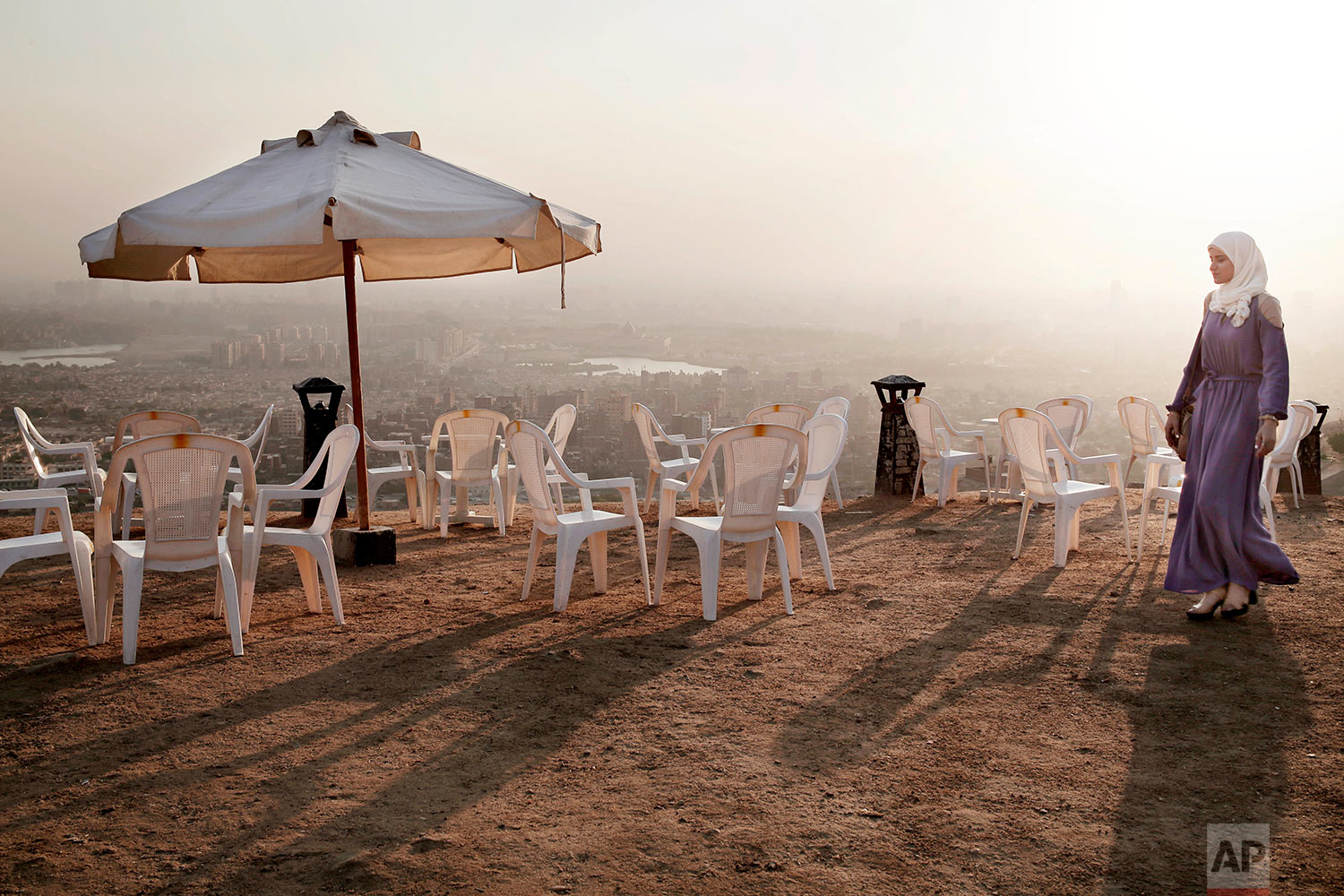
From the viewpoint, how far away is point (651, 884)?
2.47 m

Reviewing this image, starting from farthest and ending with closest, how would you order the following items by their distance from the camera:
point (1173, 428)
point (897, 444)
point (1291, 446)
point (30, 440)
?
point (897, 444) < point (1291, 446) < point (30, 440) < point (1173, 428)

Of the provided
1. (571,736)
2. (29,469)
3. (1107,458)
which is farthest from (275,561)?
(1107,458)

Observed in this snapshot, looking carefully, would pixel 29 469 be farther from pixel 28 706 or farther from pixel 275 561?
pixel 28 706

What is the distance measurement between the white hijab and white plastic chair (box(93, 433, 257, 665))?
489cm

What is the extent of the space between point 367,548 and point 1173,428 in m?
5.07

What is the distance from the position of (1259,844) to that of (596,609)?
3.42 meters

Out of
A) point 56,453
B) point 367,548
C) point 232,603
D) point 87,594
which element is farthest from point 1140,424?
point 56,453

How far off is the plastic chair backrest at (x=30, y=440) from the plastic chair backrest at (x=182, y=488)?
386cm

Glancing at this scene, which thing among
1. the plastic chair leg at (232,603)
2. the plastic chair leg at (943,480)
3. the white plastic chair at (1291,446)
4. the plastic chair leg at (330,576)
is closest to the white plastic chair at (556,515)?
the plastic chair leg at (330,576)

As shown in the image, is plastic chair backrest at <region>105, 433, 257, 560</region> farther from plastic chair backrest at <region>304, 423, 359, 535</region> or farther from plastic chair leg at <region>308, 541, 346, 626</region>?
plastic chair leg at <region>308, 541, 346, 626</region>

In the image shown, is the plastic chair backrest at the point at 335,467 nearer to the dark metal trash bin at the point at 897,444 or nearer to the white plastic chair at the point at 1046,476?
the white plastic chair at the point at 1046,476

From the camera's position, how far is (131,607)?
428 centimetres

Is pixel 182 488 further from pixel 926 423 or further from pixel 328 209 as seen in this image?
pixel 926 423

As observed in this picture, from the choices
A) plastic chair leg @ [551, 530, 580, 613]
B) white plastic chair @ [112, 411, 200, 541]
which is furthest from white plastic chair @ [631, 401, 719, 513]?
white plastic chair @ [112, 411, 200, 541]
